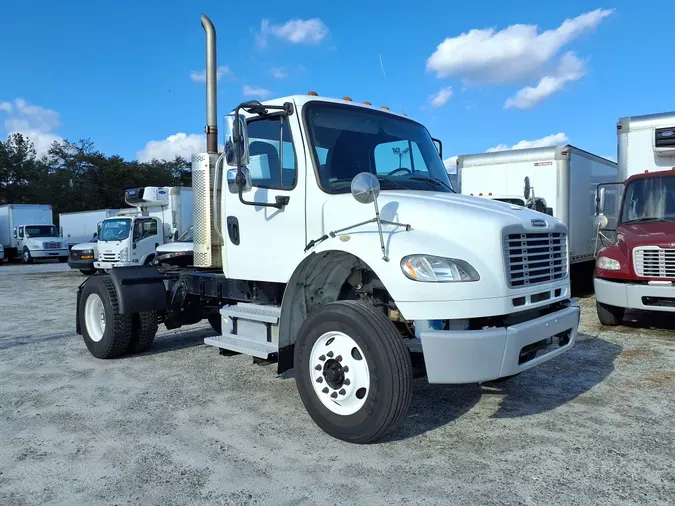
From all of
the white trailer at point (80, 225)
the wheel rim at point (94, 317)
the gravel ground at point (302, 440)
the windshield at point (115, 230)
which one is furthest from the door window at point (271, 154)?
the white trailer at point (80, 225)

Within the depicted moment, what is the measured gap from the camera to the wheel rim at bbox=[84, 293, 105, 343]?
703 cm

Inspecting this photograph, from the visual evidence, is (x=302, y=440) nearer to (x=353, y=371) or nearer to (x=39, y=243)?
(x=353, y=371)

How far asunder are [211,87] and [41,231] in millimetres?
30804

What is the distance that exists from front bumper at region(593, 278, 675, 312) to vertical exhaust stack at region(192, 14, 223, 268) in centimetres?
565

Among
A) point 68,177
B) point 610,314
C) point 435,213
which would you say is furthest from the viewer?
point 68,177

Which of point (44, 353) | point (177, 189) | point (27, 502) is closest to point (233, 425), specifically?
point (27, 502)

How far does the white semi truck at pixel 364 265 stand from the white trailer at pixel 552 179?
6.59 metres

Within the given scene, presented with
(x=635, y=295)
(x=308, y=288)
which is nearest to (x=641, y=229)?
(x=635, y=295)

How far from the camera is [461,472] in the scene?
360cm

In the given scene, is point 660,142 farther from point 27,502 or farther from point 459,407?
point 27,502

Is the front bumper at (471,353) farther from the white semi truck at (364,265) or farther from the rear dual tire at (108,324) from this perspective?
the rear dual tire at (108,324)

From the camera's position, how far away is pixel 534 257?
4.25 m

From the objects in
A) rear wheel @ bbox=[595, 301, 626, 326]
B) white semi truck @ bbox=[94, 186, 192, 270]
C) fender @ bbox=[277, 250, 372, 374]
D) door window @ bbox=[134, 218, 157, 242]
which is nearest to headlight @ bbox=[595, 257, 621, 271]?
rear wheel @ bbox=[595, 301, 626, 326]

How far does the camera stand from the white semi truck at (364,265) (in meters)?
3.75
